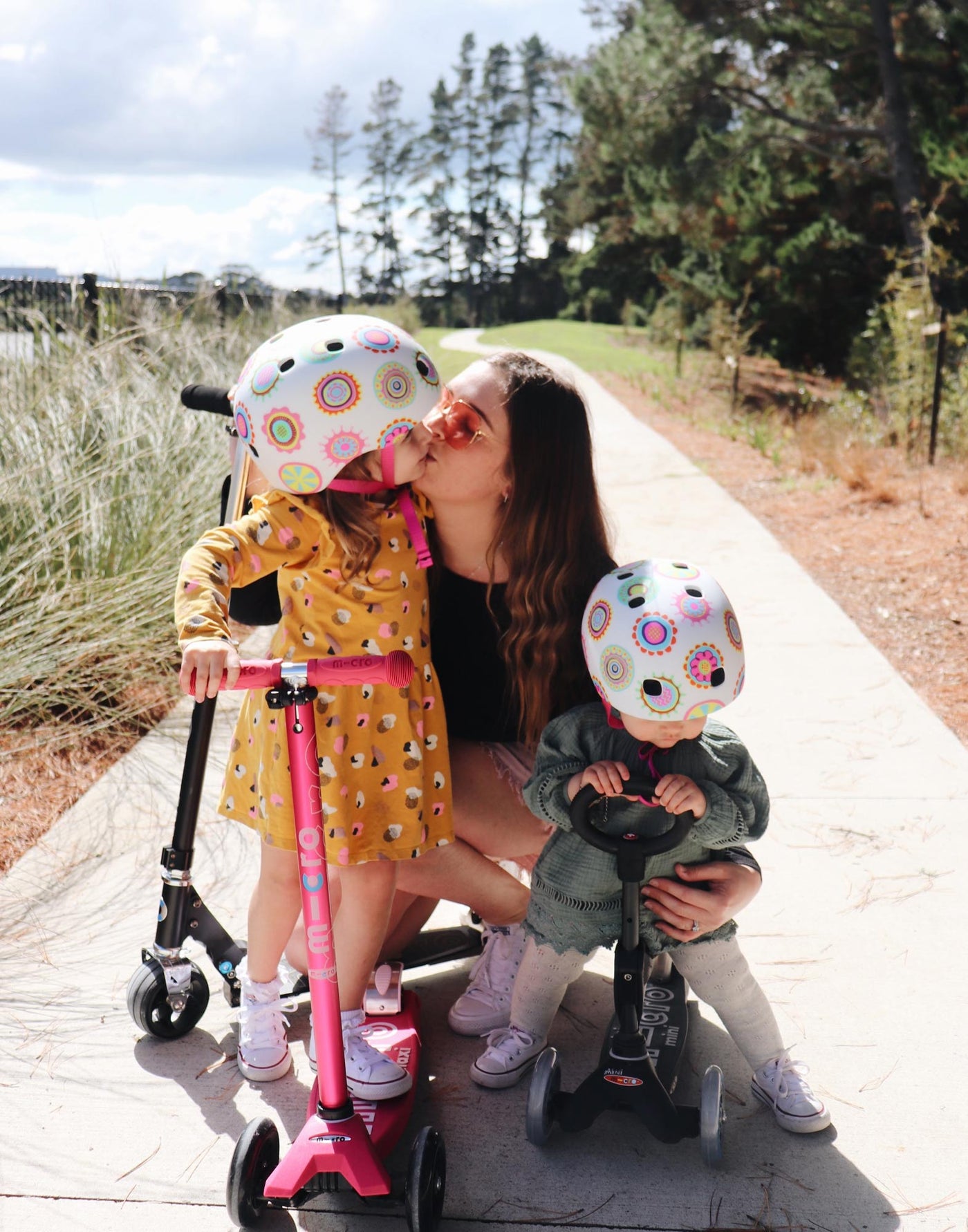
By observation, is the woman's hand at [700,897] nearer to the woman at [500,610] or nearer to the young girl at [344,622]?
the woman at [500,610]

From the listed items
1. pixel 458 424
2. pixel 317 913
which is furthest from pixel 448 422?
pixel 317 913

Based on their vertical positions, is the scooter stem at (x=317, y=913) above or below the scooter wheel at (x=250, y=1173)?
above

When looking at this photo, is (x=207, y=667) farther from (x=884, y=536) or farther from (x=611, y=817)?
(x=884, y=536)

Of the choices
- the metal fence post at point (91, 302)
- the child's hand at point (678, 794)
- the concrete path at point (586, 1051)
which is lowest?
the concrete path at point (586, 1051)

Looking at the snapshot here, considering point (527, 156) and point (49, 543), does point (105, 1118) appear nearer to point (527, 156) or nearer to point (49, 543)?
point (49, 543)

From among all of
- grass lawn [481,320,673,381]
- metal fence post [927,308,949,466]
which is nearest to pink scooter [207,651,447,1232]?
metal fence post [927,308,949,466]

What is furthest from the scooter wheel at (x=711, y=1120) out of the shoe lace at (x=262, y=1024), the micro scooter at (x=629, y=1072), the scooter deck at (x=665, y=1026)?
the shoe lace at (x=262, y=1024)

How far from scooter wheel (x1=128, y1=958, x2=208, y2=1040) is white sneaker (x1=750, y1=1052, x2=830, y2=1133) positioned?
1215 mm

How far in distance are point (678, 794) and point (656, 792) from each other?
4cm

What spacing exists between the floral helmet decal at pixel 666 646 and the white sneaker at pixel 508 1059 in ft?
2.67

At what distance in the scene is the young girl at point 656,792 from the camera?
78.5 inches

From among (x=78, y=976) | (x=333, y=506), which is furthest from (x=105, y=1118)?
(x=333, y=506)

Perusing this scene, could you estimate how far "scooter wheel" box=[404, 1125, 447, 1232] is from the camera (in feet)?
6.06

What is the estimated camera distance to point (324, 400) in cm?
201
